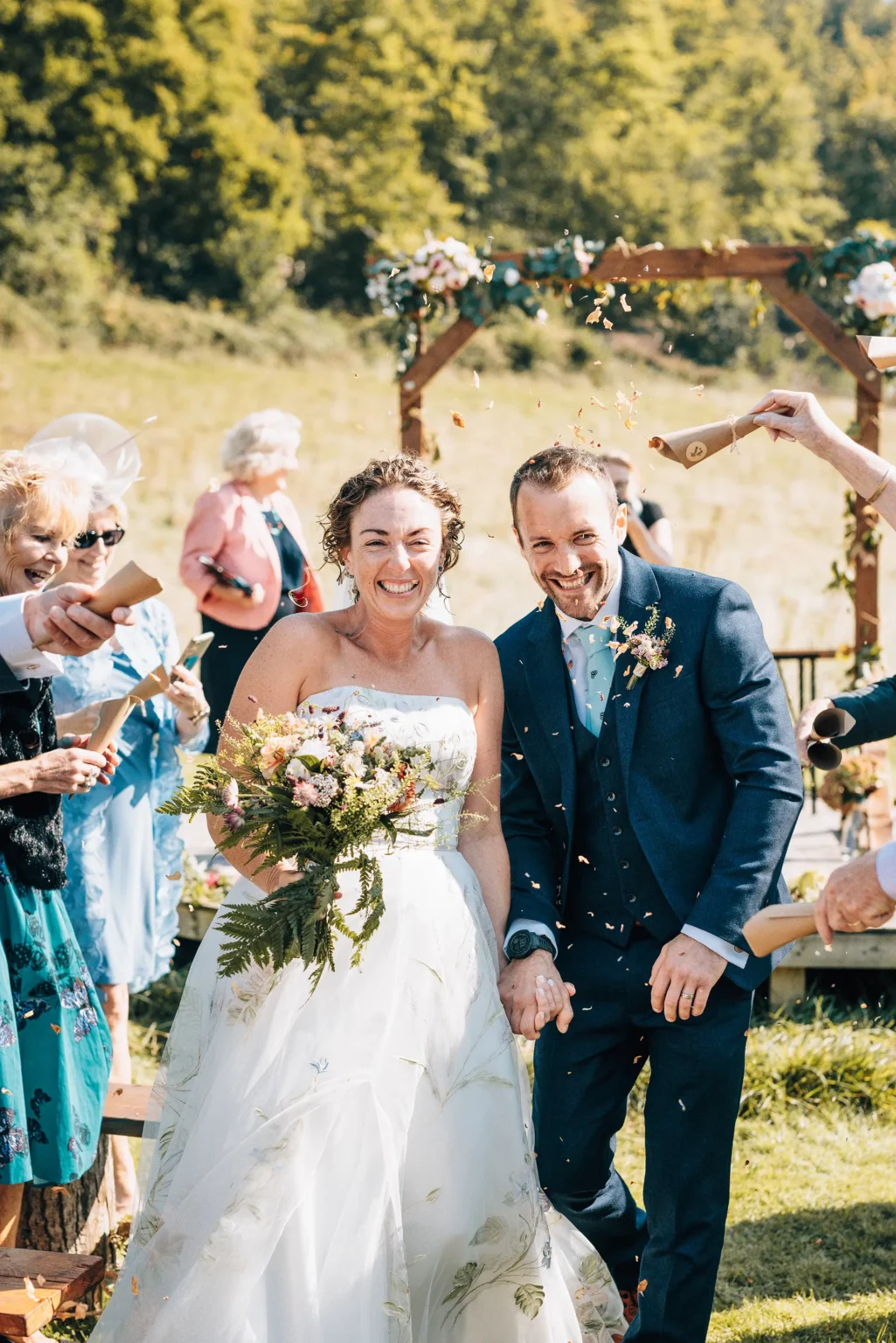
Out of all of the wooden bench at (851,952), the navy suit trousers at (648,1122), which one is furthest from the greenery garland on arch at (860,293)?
the navy suit trousers at (648,1122)

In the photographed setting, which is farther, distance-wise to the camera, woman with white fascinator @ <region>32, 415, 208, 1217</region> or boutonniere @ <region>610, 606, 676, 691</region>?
woman with white fascinator @ <region>32, 415, 208, 1217</region>

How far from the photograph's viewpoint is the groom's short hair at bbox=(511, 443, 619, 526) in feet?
10.3

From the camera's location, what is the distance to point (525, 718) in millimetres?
3404

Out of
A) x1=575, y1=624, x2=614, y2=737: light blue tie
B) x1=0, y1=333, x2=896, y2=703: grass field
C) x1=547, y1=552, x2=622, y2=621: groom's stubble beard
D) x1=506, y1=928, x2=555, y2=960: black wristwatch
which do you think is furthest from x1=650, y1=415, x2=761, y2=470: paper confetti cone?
x1=0, y1=333, x2=896, y2=703: grass field

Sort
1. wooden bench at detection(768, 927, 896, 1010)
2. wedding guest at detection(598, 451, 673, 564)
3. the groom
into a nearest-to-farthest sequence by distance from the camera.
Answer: the groom → wooden bench at detection(768, 927, 896, 1010) → wedding guest at detection(598, 451, 673, 564)

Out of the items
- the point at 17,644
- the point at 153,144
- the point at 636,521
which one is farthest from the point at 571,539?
the point at 153,144

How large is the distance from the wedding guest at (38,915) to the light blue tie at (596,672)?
3.87ft

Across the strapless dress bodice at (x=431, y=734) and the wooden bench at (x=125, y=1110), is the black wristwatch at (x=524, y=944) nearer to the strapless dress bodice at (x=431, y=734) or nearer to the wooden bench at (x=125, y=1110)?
the strapless dress bodice at (x=431, y=734)

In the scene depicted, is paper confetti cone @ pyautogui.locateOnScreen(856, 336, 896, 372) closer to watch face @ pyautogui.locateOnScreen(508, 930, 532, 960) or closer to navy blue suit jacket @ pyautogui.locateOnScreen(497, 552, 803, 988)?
navy blue suit jacket @ pyautogui.locateOnScreen(497, 552, 803, 988)

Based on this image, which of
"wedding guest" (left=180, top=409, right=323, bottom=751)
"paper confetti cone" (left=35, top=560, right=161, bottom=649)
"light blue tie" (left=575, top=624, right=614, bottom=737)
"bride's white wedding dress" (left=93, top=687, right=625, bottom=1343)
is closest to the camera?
"bride's white wedding dress" (left=93, top=687, right=625, bottom=1343)

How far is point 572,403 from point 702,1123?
2868 centimetres

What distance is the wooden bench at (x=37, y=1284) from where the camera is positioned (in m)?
2.75

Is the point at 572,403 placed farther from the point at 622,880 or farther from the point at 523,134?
the point at 622,880

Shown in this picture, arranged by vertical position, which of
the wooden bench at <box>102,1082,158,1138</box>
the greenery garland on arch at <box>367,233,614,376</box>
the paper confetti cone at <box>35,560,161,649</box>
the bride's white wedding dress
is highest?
the greenery garland on arch at <box>367,233,614,376</box>
